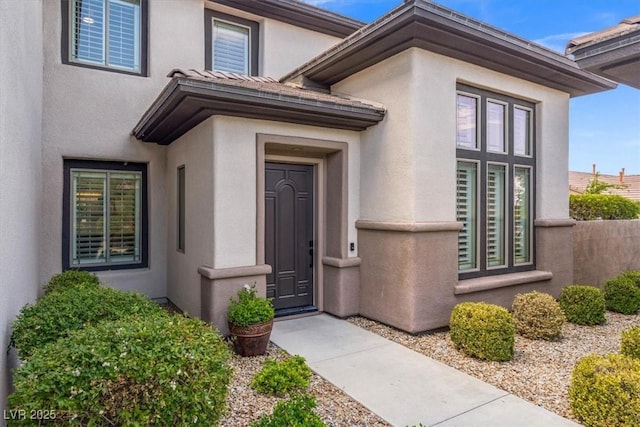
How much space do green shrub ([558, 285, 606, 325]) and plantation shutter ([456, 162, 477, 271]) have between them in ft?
6.21

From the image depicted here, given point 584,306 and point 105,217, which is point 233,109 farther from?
point 584,306

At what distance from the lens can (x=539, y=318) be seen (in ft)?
19.5

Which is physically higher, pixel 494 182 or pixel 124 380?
pixel 494 182

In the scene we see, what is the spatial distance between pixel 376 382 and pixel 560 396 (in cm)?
203

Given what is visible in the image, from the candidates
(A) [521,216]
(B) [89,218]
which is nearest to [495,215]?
(A) [521,216]

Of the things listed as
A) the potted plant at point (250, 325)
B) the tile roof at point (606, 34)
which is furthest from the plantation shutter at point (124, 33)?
the tile roof at point (606, 34)

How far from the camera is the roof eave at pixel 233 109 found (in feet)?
17.3

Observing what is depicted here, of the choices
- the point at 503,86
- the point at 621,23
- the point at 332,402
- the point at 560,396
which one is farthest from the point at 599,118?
the point at 332,402

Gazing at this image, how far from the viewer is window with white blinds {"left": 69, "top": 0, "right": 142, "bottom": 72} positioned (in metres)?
7.50

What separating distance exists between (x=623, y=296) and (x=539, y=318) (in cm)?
328

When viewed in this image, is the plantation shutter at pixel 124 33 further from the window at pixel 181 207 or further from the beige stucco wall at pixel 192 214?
the window at pixel 181 207

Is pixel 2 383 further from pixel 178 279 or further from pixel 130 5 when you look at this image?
pixel 130 5

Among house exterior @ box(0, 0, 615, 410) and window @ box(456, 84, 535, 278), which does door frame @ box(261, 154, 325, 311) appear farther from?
window @ box(456, 84, 535, 278)

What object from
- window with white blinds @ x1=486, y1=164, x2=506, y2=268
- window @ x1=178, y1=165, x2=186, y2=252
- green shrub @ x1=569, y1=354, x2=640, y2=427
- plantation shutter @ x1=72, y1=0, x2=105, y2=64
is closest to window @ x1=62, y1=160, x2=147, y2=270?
window @ x1=178, y1=165, x2=186, y2=252
